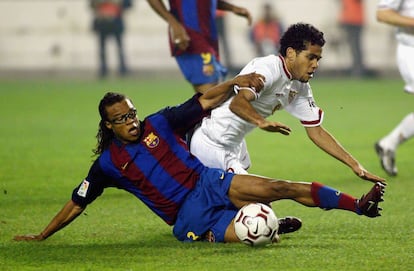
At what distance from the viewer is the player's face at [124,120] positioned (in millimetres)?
7426

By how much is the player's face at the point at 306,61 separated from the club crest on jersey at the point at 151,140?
1.03m

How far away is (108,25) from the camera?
26.8 metres

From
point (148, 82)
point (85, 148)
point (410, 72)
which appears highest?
point (410, 72)

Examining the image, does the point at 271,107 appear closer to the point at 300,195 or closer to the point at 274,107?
the point at 274,107

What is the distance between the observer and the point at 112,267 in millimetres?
6574

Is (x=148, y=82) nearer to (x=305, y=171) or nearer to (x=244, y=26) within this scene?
(x=244, y=26)

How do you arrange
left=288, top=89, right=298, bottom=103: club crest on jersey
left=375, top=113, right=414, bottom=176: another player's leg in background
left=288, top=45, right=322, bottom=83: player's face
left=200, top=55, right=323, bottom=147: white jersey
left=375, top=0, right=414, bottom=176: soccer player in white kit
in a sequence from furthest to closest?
left=375, top=113, right=414, bottom=176: another player's leg in background → left=375, top=0, right=414, bottom=176: soccer player in white kit → left=288, top=89, right=298, bottom=103: club crest on jersey → left=200, top=55, right=323, bottom=147: white jersey → left=288, top=45, right=322, bottom=83: player's face

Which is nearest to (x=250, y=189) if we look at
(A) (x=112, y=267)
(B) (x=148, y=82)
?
(A) (x=112, y=267)

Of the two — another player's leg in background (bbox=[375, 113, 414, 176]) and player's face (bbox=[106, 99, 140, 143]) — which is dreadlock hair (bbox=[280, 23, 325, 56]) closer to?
player's face (bbox=[106, 99, 140, 143])

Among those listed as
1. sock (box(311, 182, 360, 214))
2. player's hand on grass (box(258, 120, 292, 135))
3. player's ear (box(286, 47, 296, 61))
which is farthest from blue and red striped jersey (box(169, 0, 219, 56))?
player's hand on grass (box(258, 120, 292, 135))

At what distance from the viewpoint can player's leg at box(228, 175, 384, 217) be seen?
7.16 metres

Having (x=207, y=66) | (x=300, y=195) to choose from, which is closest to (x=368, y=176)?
(x=300, y=195)

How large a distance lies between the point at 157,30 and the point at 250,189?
21293 mm

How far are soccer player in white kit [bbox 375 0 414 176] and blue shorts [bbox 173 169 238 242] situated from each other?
357cm
